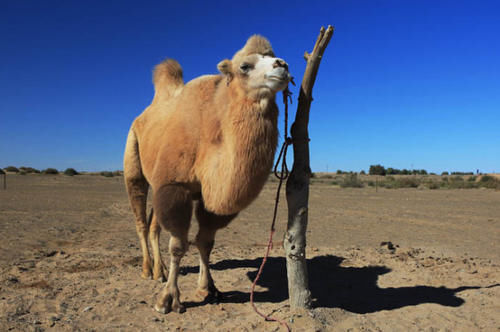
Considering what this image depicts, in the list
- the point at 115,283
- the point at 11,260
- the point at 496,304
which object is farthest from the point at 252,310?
the point at 11,260

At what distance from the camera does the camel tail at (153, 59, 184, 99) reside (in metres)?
6.25

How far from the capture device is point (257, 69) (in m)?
4.04

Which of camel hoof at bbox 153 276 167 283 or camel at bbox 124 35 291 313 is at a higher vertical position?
camel at bbox 124 35 291 313

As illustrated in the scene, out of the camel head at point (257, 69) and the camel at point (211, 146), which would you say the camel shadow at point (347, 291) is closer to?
the camel at point (211, 146)

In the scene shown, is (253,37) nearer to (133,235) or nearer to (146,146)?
(146,146)

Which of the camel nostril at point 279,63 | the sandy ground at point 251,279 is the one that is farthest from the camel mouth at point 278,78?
the sandy ground at point 251,279

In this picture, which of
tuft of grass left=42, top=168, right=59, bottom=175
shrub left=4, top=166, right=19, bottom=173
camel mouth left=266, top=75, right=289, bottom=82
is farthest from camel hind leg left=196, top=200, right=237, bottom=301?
shrub left=4, top=166, right=19, bottom=173

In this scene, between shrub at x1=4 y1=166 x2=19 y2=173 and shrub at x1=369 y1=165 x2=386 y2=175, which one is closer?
shrub at x1=4 y1=166 x2=19 y2=173

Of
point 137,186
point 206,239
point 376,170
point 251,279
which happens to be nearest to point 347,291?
point 251,279

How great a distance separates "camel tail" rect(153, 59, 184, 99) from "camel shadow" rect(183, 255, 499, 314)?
315 cm

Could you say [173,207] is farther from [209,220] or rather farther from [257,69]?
[257,69]

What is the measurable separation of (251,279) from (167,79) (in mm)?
3615

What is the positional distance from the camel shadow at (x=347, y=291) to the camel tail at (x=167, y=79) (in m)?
3.15

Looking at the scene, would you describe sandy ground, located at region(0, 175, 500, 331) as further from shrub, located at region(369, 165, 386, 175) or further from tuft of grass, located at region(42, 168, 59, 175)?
shrub, located at region(369, 165, 386, 175)
